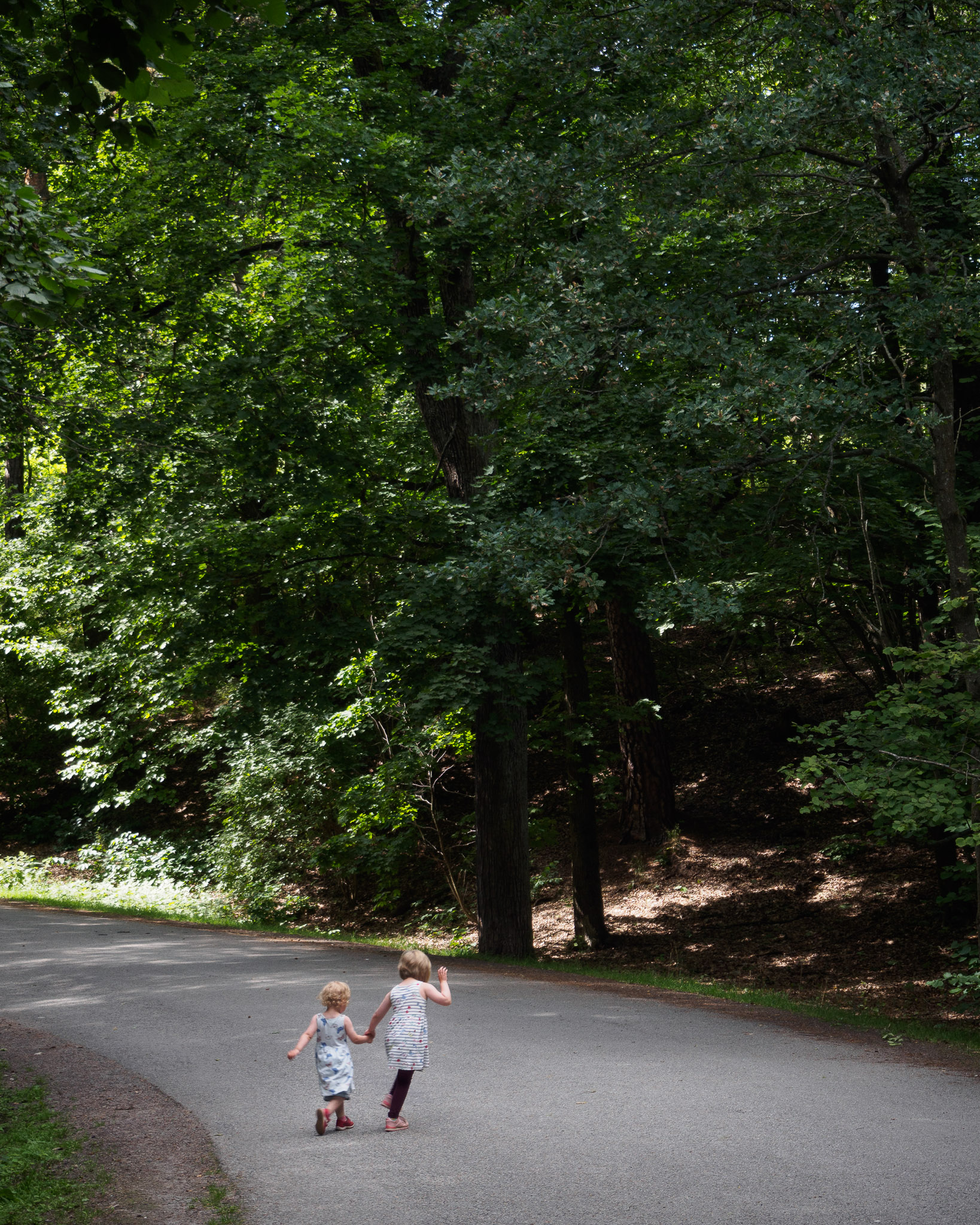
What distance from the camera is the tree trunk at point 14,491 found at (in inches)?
612

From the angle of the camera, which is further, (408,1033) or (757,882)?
(757,882)

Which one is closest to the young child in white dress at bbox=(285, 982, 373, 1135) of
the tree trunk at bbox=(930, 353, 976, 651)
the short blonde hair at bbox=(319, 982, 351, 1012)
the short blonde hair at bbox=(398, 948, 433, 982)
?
the short blonde hair at bbox=(319, 982, 351, 1012)

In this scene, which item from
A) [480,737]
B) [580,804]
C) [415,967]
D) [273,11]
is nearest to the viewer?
[273,11]

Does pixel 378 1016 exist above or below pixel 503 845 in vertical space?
below

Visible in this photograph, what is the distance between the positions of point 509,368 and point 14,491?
15779mm

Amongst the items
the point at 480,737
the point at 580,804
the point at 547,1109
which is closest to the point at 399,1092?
the point at 547,1109

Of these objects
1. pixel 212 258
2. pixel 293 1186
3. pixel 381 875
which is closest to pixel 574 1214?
pixel 293 1186

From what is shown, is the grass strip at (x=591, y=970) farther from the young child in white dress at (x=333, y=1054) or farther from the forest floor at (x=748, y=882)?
the young child in white dress at (x=333, y=1054)

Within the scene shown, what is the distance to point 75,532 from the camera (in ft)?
46.6

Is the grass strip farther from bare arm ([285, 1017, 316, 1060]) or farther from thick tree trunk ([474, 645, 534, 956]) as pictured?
bare arm ([285, 1017, 316, 1060])

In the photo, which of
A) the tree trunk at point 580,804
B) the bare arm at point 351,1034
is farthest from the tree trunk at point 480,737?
the bare arm at point 351,1034

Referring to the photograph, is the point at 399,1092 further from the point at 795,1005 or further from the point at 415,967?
the point at 795,1005

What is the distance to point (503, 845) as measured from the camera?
13984 millimetres

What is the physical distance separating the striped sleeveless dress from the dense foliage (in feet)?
11.9
